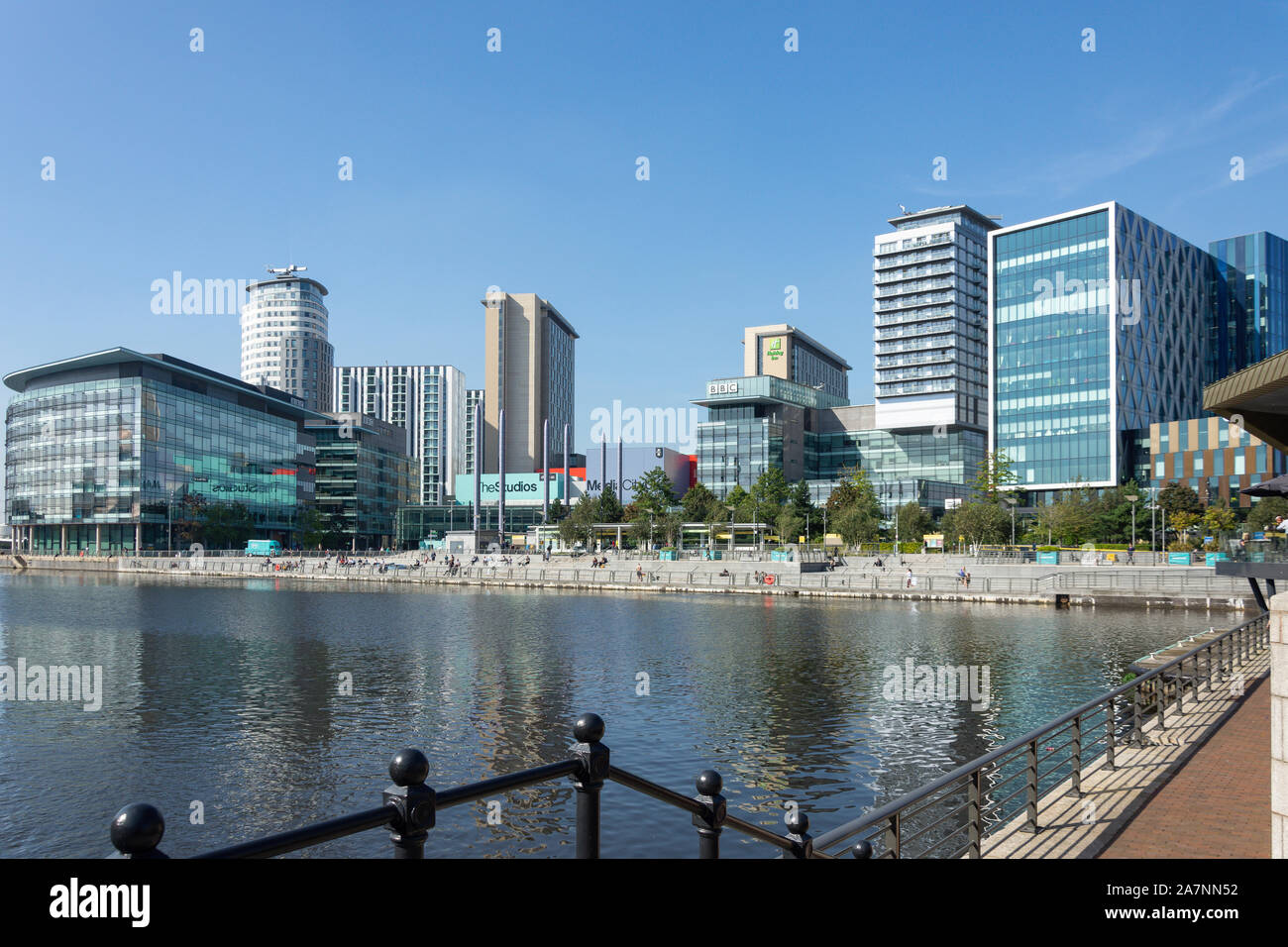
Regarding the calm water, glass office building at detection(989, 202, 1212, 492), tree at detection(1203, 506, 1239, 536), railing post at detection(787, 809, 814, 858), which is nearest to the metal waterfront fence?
railing post at detection(787, 809, 814, 858)

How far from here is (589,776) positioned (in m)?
5.05

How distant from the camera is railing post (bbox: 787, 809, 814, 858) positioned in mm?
6090

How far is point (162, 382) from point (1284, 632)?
151081 millimetres

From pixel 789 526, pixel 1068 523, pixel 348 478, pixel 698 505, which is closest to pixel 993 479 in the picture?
pixel 1068 523

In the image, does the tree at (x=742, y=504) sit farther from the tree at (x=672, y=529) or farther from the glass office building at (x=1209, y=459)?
the glass office building at (x=1209, y=459)

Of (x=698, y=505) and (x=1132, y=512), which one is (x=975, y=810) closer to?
(x=1132, y=512)

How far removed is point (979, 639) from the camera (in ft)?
145

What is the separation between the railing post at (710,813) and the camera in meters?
5.53

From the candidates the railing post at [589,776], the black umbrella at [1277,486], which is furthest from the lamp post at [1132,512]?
the railing post at [589,776]

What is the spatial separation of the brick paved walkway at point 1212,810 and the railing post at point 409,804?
8.28 m

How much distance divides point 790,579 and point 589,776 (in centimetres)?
7437
